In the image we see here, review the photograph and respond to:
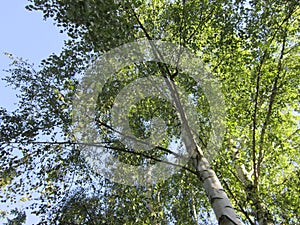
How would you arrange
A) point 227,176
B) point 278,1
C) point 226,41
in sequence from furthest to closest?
point 227,176, point 226,41, point 278,1

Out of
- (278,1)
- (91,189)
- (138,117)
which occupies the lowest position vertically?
(91,189)

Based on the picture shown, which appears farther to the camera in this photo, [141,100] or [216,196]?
[141,100]

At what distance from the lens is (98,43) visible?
617cm

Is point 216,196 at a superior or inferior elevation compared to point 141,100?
inferior

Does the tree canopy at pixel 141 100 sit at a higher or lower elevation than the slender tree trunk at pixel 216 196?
higher

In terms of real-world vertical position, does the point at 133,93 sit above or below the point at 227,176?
above

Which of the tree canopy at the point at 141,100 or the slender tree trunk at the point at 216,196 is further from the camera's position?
the tree canopy at the point at 141,100

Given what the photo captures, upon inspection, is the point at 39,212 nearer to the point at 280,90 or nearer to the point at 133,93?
the point at 133,93

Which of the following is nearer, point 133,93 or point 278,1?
point 278,1

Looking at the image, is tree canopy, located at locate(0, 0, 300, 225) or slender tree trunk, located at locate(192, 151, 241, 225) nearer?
slender tree trunk, located at locate(192, 151, 241, 225)

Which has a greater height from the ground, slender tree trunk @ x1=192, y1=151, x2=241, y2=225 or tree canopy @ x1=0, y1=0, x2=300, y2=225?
tree canopy @ x1=0, y1=0, x2=300, y2=225

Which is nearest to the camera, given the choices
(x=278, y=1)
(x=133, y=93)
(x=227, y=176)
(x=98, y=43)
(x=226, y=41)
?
(x=98, y=43)

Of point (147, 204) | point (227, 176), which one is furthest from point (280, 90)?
point (147, 204)

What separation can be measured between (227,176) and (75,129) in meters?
4.98
